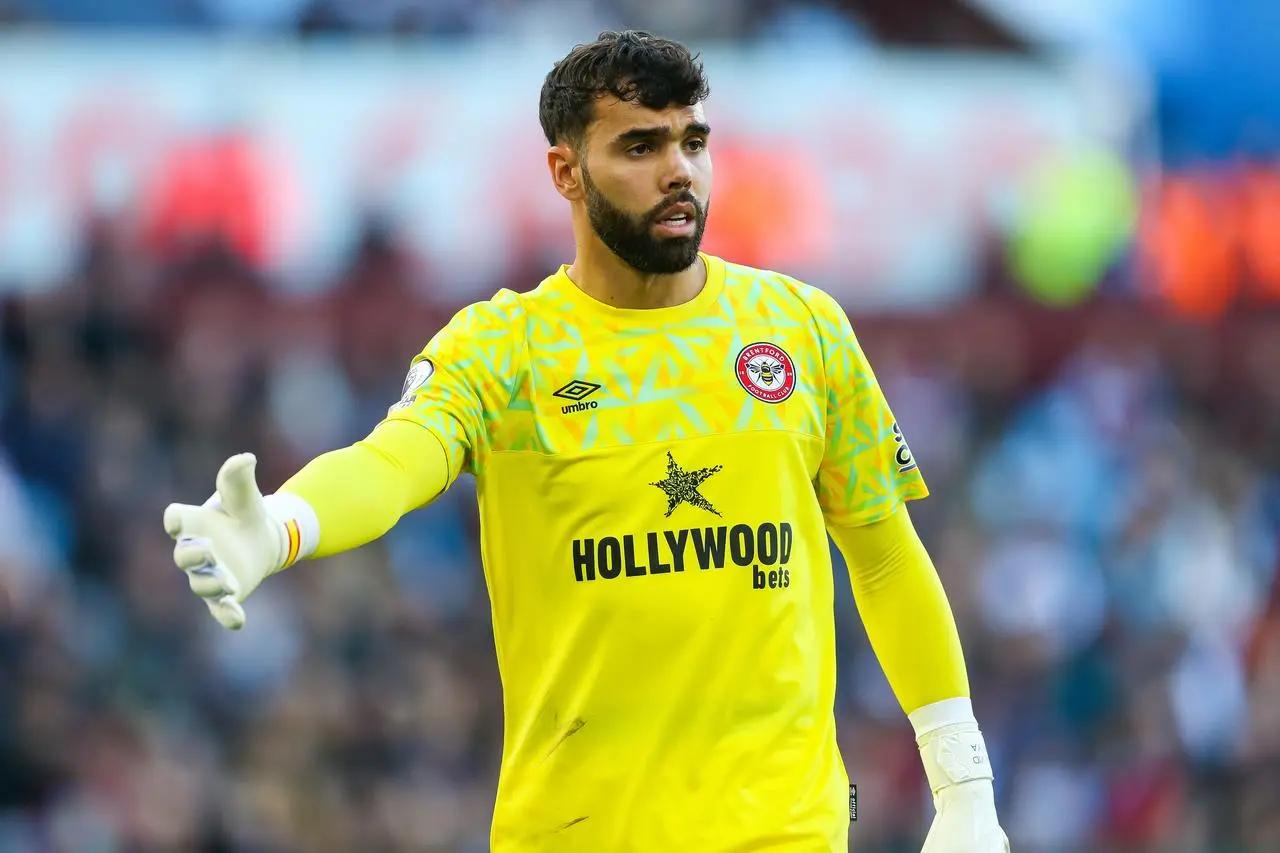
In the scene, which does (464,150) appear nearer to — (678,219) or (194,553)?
(678,219)

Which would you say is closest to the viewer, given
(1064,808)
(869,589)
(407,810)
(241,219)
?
(869,589)

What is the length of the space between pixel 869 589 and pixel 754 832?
815 millimetres

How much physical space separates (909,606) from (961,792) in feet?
1.68

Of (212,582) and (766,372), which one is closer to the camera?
(212,582)

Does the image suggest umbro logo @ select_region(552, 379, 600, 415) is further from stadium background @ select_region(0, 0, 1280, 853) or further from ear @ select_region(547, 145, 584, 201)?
stadium background @ select_region(0, 0, 1280, 853)

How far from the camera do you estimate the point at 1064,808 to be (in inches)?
493

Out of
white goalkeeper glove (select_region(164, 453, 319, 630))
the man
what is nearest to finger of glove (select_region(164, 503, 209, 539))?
white goalkeeper glove (select_region(164, 453, 319, 630))

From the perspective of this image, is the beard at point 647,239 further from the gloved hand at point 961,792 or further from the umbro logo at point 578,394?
the gloved hand at point 961,792

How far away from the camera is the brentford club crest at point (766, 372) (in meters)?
5.04

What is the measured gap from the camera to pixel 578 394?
4996 mm

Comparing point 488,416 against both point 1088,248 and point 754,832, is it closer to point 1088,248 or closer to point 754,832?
point 754,832

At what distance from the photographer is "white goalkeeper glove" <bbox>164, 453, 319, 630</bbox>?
3.87 metres

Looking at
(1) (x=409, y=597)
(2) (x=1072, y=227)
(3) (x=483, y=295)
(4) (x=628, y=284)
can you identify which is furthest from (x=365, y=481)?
(2) (x=1072, y=227)

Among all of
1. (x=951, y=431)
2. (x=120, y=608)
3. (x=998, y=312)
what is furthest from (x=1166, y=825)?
(x=120, y=608)
